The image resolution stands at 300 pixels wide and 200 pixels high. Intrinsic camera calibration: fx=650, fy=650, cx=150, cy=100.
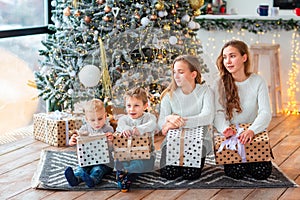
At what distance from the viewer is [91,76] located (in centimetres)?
450

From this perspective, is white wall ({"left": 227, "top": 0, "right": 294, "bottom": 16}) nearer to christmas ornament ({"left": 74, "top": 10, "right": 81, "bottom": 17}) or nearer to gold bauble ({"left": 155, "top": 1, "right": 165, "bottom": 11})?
gold bauble ({"left": 155, "top": 1, "right": 165, "bottom": 11})

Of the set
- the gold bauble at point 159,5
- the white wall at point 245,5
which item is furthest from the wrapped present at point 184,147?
the white wall at point 245,5

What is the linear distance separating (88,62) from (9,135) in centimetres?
158

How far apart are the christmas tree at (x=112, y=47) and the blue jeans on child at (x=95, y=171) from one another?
17.4 inches

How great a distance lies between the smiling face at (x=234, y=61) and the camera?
4.37m

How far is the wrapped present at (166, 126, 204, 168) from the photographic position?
424 centimetres

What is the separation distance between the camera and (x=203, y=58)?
480 cm

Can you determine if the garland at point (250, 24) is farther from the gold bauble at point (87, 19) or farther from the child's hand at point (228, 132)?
the child's hand at point (228, 132)

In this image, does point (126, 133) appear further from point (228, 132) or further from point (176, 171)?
point (228, 132)

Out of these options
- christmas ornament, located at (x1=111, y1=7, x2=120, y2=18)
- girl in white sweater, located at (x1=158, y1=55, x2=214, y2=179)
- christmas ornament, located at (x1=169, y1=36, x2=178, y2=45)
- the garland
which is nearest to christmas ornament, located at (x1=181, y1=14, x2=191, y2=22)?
christmas ornament, located at (x1=111, y1=7, x2=120, y2=18)

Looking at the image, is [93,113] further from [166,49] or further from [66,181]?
[166,49]

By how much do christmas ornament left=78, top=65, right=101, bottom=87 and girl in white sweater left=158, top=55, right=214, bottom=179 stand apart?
510 mm

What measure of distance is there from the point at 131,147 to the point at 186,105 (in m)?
0.46

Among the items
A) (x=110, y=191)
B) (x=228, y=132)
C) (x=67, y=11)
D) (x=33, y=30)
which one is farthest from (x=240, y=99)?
(x=33, y=30)
